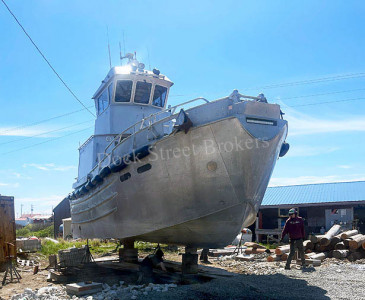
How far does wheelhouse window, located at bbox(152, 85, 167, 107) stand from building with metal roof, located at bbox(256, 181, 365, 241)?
8376 millimetres

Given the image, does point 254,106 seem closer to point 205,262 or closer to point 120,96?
point 120,96

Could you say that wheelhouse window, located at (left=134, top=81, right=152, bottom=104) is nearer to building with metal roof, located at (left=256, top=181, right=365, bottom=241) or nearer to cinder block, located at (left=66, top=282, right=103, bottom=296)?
cinder block, located at (left=66, top=282, right=103, bottom=296)

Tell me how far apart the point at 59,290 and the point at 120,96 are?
505 centimetres

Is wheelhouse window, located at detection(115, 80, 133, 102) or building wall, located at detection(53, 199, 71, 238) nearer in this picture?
wheelhouse window, located at detection(115, 80, 133, 102)

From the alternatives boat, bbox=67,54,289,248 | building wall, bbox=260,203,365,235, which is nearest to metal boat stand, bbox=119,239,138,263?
boat, bbox=67,54,289,248

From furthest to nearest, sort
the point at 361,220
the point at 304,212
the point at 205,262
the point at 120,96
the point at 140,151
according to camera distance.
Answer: the point at 304,212
the point at 361,220
the point at 205,262
the point at 120,96
the point at 140,151

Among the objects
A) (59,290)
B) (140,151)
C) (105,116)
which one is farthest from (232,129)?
(105,116)

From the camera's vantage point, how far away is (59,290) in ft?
22.1

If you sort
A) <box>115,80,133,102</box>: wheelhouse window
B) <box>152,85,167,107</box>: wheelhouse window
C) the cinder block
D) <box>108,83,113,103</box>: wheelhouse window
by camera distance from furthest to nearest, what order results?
<box>152,85,167,107</box>: wheelhouse window, <box>108,83,113,103</box>: wheelhouse window, <box>115,80,133,102</box>: wheelhouse window, the cinder block

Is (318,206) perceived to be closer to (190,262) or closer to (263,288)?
(190,262)

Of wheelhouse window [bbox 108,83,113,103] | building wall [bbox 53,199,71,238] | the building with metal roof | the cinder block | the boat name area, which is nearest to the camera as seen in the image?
the boat name area

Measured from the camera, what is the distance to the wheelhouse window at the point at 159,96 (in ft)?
32.7

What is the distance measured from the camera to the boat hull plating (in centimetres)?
616

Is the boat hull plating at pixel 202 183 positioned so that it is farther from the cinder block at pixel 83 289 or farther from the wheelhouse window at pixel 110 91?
the wheelhouse window at pixel 110 91
